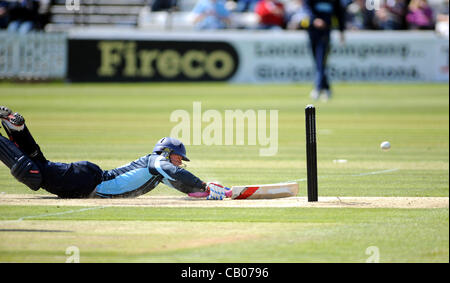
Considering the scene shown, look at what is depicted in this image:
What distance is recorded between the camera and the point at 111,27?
1433 inches

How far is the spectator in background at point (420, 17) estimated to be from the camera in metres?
35.7

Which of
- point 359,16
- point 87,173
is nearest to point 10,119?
point 87,173

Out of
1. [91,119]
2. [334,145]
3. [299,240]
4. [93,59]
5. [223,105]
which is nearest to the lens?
[299,240]

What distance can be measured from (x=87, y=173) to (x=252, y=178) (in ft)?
10.2

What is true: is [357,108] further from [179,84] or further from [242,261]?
[242,261]

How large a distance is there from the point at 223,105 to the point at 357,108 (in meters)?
3.69

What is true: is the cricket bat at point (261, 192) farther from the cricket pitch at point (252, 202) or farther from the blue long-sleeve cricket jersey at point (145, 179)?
the blue long-sleeve cricket jersey at point (145, 179)

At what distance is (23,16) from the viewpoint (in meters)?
33.8

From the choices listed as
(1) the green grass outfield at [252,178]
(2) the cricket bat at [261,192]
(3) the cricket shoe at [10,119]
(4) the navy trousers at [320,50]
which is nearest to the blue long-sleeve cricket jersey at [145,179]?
(2) the cricket bat at [261,192]

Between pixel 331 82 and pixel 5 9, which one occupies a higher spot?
pixel 5 9

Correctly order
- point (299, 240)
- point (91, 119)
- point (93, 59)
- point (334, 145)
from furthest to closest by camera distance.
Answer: point (93, 59)
point (91, 119)
point (334, 145)
point (299, 240)

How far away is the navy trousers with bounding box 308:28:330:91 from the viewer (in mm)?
23578

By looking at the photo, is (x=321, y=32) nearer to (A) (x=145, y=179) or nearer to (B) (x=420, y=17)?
(B) (x=420, y=17)

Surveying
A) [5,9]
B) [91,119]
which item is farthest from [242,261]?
[5,9]
